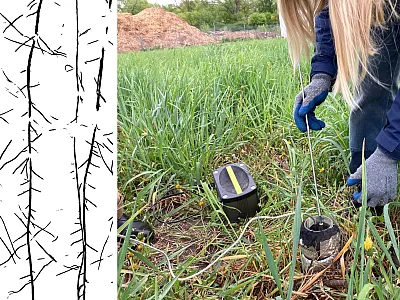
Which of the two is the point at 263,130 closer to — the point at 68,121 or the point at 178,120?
the point at 178,120

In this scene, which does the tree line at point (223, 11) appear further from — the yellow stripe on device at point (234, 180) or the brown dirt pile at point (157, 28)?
the yellow stripe on device at point (234, 180)

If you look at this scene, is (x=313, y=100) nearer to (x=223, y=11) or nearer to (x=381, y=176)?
(x=381, y=176)

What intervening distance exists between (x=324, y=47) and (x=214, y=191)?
22.1 inches

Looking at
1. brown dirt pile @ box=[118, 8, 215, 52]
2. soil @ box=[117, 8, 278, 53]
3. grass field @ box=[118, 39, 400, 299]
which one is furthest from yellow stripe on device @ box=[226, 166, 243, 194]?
brown dirt pile @ box=[118, 8, 215, 52]

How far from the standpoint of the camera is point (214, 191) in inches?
50.9

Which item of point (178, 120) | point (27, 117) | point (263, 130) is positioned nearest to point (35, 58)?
point (27, 117)

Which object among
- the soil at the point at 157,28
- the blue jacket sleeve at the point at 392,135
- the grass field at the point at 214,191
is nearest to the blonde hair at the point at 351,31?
the blue jacket sleeve at the point at 392,135

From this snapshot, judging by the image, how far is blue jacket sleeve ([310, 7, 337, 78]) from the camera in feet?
3.69

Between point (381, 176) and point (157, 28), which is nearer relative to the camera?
point (381, 176)

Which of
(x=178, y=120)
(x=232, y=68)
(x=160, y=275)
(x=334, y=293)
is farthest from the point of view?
(x=232, y=68)

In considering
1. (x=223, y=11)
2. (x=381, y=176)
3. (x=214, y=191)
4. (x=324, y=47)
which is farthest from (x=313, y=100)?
(x=223, y=11)

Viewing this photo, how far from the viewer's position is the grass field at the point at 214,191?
0.80 meters

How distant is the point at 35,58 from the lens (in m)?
0.34

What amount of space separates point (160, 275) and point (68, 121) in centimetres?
60
